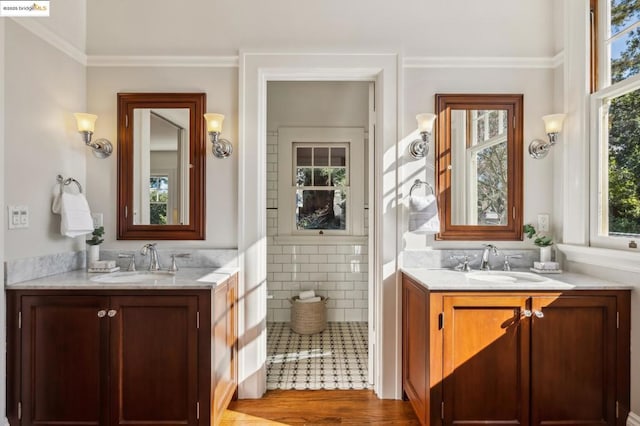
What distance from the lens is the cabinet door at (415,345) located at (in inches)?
81.0

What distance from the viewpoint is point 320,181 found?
4.17 metres

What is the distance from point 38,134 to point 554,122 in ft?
10.8

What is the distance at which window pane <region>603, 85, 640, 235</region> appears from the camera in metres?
2.09

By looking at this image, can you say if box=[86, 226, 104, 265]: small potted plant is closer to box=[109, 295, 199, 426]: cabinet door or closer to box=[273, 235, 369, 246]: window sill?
box=[109, 295, 199, 426]: cabinet door

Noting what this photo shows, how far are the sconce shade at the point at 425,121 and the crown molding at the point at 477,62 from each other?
0.43 meters

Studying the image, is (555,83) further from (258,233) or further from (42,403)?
(42,403)

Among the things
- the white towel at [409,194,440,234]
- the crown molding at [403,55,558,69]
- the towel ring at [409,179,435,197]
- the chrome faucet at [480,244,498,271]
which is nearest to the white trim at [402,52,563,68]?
the crown molding at [403,55,558,69]

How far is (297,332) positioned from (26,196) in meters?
2.60

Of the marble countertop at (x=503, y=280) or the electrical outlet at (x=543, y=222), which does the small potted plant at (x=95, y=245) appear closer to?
the marble countertop at (x=503, y=280)

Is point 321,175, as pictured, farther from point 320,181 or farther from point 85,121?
point 85,121

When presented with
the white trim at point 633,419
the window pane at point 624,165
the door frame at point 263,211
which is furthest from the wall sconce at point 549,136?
the white trim at point 633,419

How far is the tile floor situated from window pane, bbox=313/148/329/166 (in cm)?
178

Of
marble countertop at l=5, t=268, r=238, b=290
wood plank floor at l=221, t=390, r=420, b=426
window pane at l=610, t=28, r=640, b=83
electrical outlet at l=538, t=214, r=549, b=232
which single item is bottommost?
wood plank floor at l=221, t=390, r=420, b=426

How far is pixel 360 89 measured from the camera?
4043 mm
